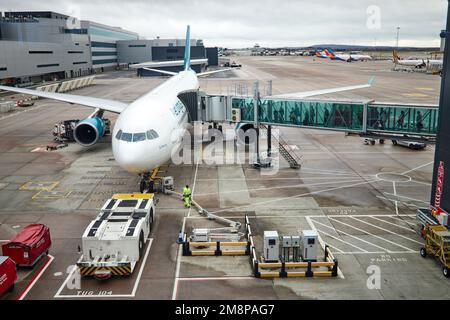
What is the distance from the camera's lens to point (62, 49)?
408ft

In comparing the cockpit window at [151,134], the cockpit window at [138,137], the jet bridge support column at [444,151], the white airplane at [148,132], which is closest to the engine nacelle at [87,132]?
the white airplane at [148,132]

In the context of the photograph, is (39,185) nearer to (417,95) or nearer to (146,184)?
(146,184)

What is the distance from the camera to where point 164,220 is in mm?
24156

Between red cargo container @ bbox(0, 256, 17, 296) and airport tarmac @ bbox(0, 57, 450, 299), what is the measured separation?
43 cm

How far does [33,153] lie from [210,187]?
67.0 feet

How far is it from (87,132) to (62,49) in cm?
9654

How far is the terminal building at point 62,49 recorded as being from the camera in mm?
98312

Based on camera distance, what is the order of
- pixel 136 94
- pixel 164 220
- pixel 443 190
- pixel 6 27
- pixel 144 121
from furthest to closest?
1. pixel 6 27
2. pixel 136 94
3. pixel 144 121
4. pixel 164 220
5. pixel 443 190

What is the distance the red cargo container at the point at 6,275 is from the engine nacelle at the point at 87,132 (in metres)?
23.3

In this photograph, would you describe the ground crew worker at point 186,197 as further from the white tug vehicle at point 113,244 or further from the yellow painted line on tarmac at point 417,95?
the yellow painted line on tarmac at point 417,95

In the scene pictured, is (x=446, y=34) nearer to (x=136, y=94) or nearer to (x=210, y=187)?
(x=210, y=187)

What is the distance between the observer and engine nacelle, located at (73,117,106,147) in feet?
128

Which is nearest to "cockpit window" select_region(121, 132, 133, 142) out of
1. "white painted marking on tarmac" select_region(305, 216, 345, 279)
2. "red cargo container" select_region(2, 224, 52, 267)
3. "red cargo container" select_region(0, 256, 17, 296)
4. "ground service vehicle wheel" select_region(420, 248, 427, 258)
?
"red cargo container" select_region(2, 224, 52, 267)
